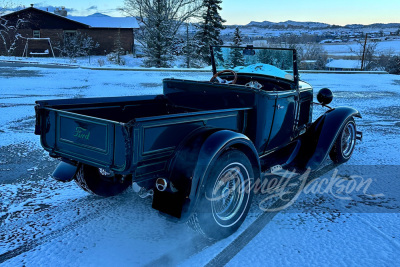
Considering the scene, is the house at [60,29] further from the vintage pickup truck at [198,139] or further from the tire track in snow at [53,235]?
the tire track in snow at [53,235]

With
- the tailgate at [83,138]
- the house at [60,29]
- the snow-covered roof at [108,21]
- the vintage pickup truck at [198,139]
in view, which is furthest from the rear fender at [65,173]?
the snow-covered roof at [108,21]

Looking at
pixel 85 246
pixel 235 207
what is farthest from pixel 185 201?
pixel 85 246

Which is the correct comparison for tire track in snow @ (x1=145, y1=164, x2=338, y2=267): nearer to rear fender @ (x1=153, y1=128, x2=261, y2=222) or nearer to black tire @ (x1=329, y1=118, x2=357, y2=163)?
rear fender @ (x1=153, y1=128, x2=261, y2=222)

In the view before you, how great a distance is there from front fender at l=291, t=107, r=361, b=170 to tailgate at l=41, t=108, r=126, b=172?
258cm

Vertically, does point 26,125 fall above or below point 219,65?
below

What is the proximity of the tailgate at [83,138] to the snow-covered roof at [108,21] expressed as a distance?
130ft

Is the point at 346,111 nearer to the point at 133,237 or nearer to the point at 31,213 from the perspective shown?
the point at 133,237

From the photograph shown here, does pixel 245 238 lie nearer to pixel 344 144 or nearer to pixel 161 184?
pixel 161 184

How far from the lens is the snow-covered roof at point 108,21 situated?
4009 cm

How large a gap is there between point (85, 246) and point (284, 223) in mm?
1920

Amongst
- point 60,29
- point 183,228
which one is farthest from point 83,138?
point 60,29

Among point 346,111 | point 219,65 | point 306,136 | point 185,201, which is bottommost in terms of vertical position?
point 185,201

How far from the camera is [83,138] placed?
2.87 meters

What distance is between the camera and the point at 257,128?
3.71 metres
